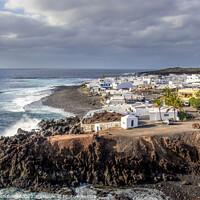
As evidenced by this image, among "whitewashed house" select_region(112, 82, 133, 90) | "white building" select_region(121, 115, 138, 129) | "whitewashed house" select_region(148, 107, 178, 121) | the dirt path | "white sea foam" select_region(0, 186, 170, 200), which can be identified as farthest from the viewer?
"whitewashed house" select_region(112, 82, 133, 90)

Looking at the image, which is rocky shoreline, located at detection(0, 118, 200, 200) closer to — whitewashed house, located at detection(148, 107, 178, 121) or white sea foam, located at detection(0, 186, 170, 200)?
white sea foam, located at detection(0, 186, 170, 200)

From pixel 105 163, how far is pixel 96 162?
1000 millimetres

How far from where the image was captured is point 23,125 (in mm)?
42781

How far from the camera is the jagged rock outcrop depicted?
75.7 feet

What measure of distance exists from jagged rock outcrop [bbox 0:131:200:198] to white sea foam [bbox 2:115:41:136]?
12456 mm

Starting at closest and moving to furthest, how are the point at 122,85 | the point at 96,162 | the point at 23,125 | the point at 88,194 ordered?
the point at 88,194
the point at 96,162
the point at 23,125
the point at 122,85

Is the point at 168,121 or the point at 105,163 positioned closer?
the point at 105,163

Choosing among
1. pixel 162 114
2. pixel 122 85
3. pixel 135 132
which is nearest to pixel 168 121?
pixel 162 114

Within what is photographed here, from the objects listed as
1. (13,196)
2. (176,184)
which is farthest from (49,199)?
(176,184)

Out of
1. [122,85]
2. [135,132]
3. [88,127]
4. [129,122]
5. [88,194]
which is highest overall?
[122,85]

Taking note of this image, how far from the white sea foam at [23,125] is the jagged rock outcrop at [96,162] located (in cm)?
1246

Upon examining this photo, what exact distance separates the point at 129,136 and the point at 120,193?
23.7ft

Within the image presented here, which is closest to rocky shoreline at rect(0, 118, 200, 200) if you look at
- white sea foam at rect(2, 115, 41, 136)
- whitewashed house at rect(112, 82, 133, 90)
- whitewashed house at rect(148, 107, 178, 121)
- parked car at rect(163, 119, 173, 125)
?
parked car at rect(163, 119, 173, 125)

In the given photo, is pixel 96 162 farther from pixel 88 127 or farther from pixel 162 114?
pixel 162 114
